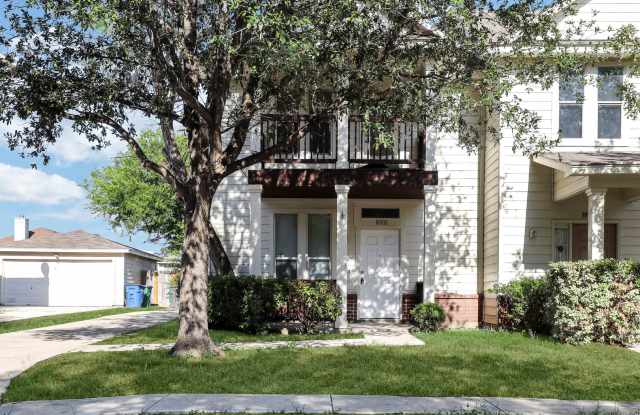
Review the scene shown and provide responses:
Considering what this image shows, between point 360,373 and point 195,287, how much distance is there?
3209 millimetres

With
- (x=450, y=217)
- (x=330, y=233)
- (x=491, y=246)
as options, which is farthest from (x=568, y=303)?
(x=330, y=233)

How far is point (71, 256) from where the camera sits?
31.5m

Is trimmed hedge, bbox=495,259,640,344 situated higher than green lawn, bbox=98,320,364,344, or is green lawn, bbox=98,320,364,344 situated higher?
trimmed hedge, bbox=495,259,640,344

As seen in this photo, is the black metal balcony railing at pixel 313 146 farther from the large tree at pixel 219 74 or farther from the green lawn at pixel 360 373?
the green lawn at pixel 360 373

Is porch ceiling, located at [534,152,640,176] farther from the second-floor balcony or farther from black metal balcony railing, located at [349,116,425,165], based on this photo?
the second-floor balcony

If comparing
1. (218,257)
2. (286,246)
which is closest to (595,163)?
(286,246)

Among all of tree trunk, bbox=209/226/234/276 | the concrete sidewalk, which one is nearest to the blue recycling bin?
tree trunk, bbox=209/226/234/276

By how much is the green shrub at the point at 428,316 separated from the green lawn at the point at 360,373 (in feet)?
9.45

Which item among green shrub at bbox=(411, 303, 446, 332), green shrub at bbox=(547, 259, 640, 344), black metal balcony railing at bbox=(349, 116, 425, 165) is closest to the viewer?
green shrub at bbox=(547, 259, 640, 344)

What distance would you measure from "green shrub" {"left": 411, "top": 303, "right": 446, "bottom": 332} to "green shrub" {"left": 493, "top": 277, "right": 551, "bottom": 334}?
51.5 inches

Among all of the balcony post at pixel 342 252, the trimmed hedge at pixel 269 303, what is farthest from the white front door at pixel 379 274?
the trimmed hedge at pixel 269 303

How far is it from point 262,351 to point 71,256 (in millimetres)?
23831

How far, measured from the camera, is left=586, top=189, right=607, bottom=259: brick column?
12234 mm

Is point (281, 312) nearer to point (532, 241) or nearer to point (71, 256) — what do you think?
point (532, 241)
